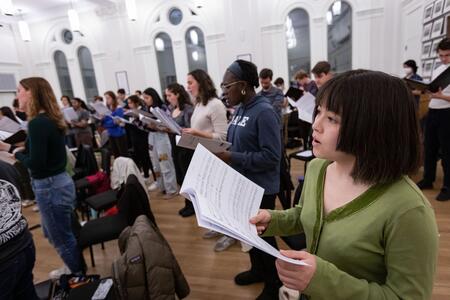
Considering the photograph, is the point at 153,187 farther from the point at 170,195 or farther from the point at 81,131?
the point at 81,131

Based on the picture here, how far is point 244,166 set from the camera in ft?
5.01

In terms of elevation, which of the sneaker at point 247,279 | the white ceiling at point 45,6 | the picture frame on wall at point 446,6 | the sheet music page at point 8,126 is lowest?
the sneaker at point 247,279

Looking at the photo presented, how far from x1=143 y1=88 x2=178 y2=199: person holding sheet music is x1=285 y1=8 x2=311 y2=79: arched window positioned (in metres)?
4.85

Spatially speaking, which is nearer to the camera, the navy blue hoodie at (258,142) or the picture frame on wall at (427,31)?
the navy blue hoodie at (258,142)

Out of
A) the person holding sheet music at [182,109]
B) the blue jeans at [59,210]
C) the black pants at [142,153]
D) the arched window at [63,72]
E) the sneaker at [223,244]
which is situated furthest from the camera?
the arched window at [63,72]

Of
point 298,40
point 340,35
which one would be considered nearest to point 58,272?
point 298,40

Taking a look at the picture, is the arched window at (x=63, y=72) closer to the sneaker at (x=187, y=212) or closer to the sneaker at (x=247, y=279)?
the sneaker at (x=187, y=212)

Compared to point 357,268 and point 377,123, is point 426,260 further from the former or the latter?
point 377,123

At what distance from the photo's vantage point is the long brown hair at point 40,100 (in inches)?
66.7

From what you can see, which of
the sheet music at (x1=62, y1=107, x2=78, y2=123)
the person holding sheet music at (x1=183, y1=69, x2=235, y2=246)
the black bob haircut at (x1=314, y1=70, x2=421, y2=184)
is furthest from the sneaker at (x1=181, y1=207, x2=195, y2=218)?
the sheet music at (x1=62, y1=107, x2=78, y2=123)

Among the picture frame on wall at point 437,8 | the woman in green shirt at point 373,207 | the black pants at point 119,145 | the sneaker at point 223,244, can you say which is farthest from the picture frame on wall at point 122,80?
the woman in green shirt at point 373,207

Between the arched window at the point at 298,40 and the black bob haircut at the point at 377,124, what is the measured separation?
726cm

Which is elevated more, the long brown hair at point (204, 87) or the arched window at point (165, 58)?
the arched window at point (165, 58)

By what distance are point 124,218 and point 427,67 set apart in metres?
5.45
